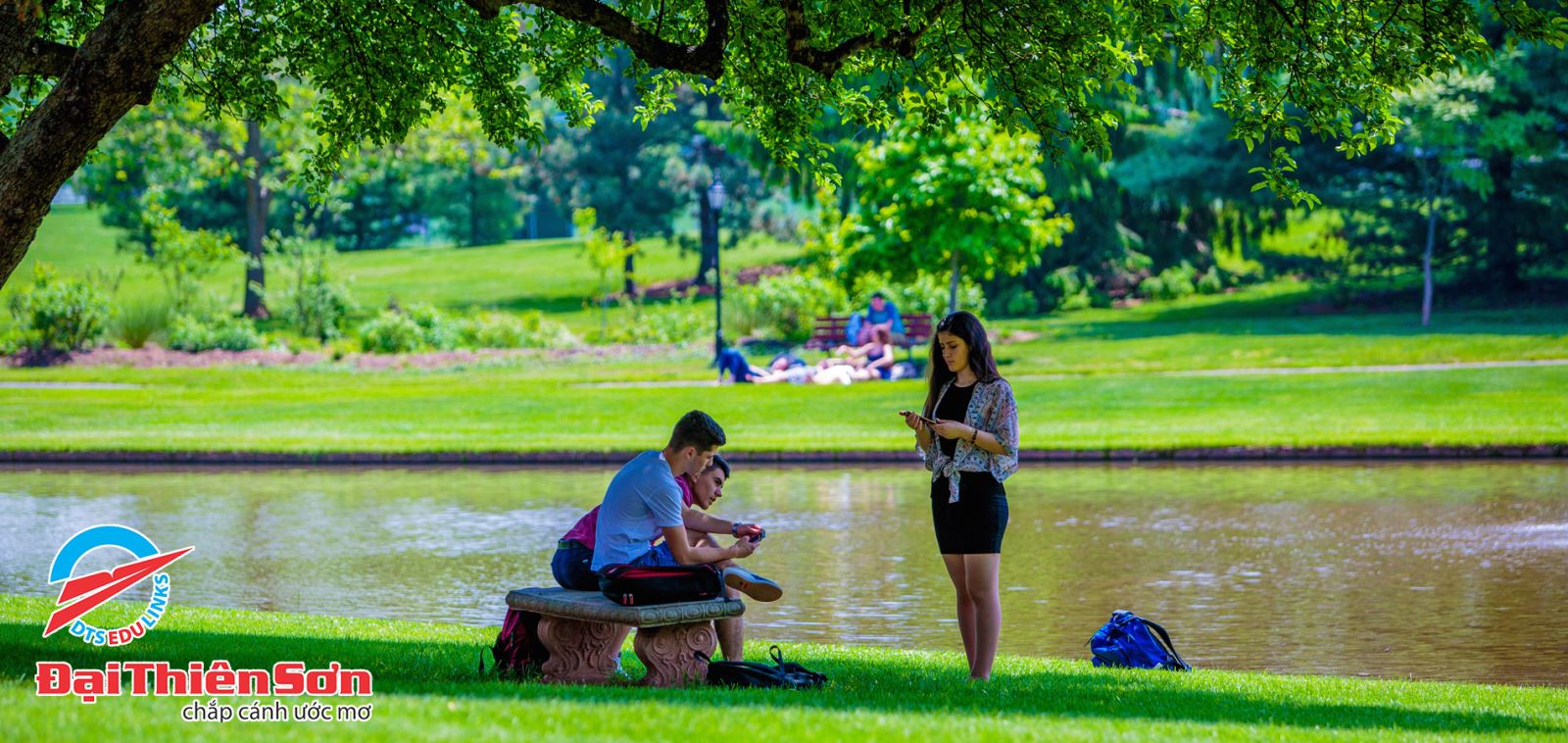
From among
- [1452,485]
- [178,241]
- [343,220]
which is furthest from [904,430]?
[343,220]

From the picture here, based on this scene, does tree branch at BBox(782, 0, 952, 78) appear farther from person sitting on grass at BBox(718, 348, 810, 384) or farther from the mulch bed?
the mulch bed

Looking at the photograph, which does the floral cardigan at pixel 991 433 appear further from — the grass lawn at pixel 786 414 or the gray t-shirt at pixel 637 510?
the grass lawn at pixel 786 414

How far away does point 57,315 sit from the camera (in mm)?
36031

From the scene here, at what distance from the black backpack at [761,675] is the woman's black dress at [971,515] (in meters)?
0.87

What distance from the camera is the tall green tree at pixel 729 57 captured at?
7586 mm

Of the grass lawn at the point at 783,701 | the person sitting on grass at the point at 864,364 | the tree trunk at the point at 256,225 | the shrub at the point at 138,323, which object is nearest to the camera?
the grass lawn at the point at 783,701

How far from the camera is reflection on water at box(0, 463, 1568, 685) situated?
9.95m

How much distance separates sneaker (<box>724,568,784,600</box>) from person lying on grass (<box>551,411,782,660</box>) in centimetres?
6

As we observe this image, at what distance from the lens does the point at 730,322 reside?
40.8m

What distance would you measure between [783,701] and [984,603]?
1351mm

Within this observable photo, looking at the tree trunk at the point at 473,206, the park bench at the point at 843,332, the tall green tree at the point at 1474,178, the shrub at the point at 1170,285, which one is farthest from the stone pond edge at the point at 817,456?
the tree trunk at the point at 473,206

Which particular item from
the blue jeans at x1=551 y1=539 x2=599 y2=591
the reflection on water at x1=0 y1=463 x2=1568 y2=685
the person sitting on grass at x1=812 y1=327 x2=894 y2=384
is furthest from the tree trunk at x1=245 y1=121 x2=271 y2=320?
the blue jeans at x1=551 y1=539 x2=599 y2=591

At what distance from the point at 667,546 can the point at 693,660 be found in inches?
20.9

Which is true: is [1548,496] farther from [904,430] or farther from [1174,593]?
[904,430]
